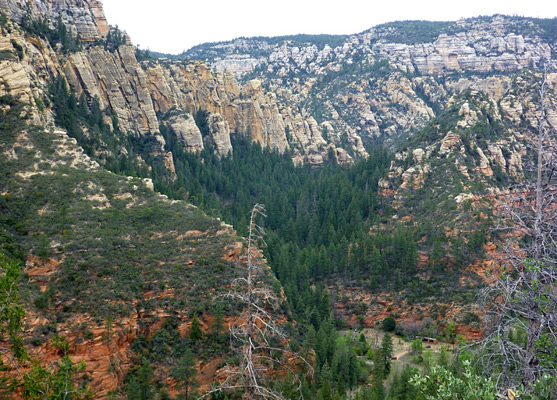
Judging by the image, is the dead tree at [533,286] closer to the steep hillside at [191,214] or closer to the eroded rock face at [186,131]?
the steep hillside at [191,214]

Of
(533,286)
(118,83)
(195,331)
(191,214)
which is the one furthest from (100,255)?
(118,83)

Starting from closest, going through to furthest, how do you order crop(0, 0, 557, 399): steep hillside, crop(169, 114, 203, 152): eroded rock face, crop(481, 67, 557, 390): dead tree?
crop(481, 67, 557, 390): dead tree, crop(0, 0, 557, 399): steep hillside, crop(169, 114, 203, 152): eroded rock face

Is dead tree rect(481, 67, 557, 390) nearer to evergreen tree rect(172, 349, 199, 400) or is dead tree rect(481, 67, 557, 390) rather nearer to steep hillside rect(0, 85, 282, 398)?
evergreen tree rect(172, 349, 199, 400)

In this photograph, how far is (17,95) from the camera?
60.2 m

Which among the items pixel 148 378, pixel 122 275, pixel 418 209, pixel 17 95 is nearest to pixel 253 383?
pixel 148 378

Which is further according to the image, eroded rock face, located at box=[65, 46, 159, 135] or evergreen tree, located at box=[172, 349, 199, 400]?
eroded rock face, located at box=[65, 46, 159, 135]

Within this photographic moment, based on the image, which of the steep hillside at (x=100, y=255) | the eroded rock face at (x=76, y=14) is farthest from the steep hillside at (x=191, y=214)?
the eroded rock face at (x=76, y=14)

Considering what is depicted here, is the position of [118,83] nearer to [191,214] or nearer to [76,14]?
[76,14]

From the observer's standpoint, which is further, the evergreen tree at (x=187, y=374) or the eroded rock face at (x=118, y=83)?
the eroded rock face at (x=118, y=83)

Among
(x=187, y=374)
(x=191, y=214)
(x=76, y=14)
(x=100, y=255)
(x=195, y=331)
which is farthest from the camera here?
(x=76, y=14)

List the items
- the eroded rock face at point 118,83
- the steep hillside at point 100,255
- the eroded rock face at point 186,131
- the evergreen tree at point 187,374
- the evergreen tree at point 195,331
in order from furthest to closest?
the eroded rock face at point 186,131
the eroded rock face at point 118,83
the evergreen tree at point 195,331
the steep hillside at point 100,255
the evergreen tree at point 187,374

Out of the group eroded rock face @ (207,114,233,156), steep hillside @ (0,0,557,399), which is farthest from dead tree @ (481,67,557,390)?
eroded rock face @ (207,114,233,156)

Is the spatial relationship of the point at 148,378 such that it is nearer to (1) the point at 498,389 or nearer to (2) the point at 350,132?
(1) the point at 498,389

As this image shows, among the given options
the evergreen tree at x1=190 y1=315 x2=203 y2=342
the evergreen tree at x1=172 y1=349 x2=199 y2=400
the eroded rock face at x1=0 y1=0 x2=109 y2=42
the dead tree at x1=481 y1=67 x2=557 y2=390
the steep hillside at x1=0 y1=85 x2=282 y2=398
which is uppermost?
the eroded rock face at x1=0 y1=0 x2=109 y2=42
